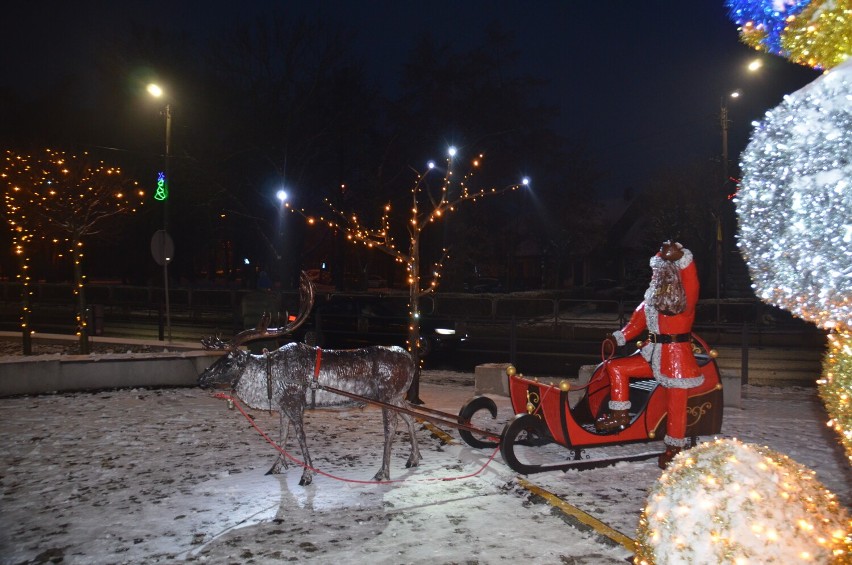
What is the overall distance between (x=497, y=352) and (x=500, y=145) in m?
15.5

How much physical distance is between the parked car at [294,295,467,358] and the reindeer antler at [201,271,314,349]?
9327mm

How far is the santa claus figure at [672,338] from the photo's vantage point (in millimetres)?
6016

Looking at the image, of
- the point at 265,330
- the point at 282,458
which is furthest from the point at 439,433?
the point at 265,330

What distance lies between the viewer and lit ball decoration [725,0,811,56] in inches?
99.0

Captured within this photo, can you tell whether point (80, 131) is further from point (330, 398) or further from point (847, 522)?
point (847, 522)

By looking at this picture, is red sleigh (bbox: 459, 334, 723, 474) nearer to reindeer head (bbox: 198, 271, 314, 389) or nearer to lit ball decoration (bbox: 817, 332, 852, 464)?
reindeer head (bbox: 198, 271, 314, 389)

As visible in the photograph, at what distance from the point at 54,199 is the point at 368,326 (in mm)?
7722

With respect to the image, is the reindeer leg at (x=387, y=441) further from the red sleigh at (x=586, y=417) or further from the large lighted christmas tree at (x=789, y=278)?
the large lighted christmas tree at (x=789, y=278)

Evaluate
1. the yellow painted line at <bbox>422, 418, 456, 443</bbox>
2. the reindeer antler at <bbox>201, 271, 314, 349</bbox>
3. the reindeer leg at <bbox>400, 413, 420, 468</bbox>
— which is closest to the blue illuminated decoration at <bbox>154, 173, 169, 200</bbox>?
the yellow painted line at <bbox>422, 418, 456, 443</bbox>

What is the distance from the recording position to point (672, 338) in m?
6.10

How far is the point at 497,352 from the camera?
1714 centimetres

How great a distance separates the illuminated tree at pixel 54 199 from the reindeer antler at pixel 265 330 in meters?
8.46

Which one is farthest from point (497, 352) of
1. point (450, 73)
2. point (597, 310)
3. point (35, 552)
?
point (450, 73)

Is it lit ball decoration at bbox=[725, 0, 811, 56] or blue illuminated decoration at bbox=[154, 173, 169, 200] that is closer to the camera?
lit ball decoration at bbox=[725, 0, 811, 56]
